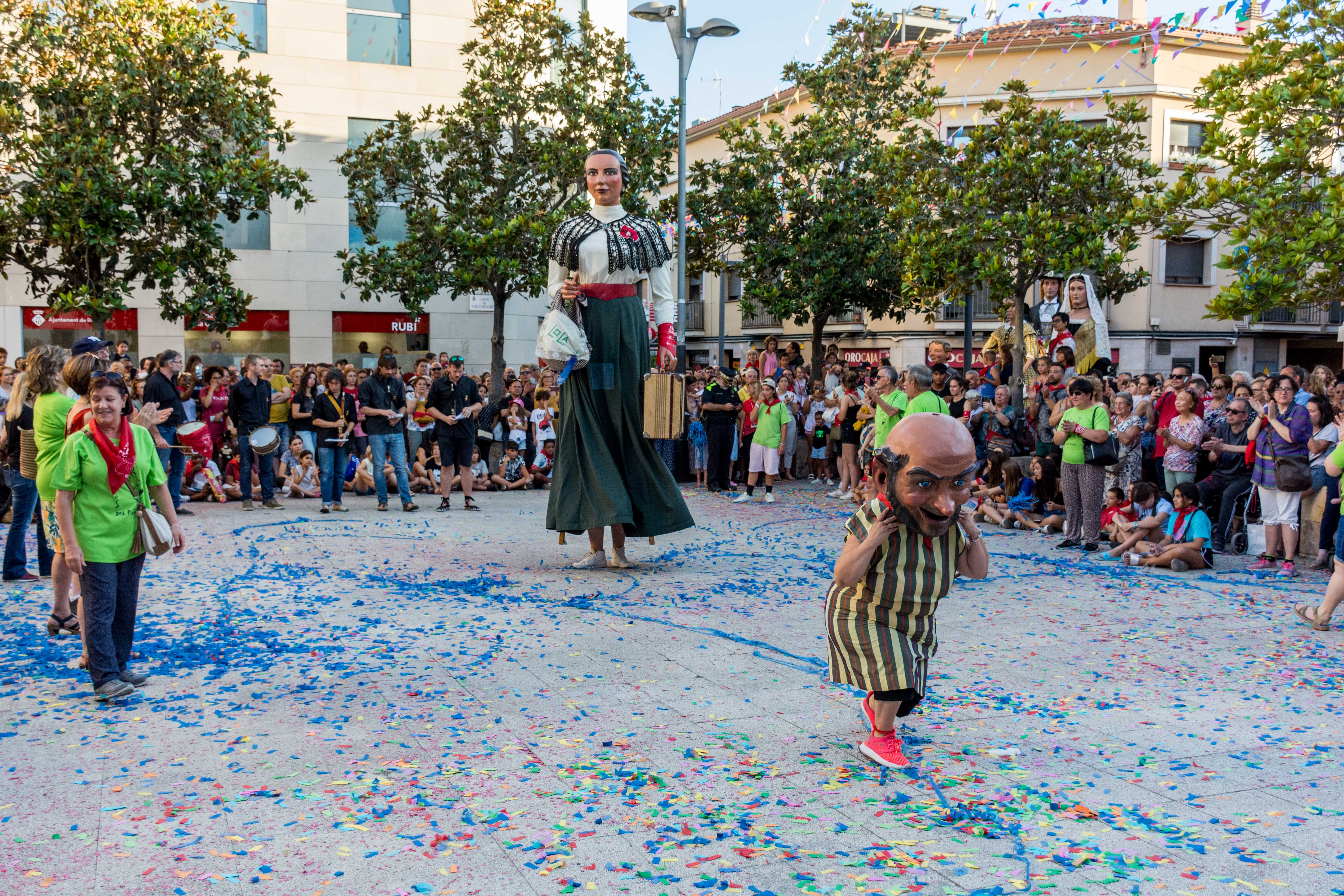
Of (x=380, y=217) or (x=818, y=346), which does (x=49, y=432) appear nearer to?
(x=380, y=217)

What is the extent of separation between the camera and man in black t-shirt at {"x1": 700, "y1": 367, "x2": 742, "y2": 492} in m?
15.8

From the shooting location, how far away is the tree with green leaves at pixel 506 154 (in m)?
20.3

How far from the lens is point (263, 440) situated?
42.3 feet

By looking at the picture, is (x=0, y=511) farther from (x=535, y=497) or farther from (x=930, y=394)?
(x=930, y=394)

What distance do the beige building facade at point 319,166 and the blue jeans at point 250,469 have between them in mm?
11178

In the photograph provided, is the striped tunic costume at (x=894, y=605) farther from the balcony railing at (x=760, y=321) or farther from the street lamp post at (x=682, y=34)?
the balcony railing at (x=760, y=321)

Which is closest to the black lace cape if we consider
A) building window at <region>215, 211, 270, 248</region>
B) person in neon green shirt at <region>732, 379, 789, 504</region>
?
person in neon green shirt at <region>732, 379, 789, 504</region>

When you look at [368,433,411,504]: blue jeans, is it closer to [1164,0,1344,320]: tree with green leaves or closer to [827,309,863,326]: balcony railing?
[1164,0,1344,320]: tree with green leaves

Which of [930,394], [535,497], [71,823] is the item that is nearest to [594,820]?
[71,823]

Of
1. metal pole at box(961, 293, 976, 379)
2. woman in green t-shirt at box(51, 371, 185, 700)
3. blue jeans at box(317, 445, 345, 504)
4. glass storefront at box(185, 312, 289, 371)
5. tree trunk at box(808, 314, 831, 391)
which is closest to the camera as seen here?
woman in green t-shirt at box(51, 371, 185, 700)

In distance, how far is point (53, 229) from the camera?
16.8 m

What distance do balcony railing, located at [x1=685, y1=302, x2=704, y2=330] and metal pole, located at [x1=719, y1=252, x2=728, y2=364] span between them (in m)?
1.63

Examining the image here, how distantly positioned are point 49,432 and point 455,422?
7.15 metres

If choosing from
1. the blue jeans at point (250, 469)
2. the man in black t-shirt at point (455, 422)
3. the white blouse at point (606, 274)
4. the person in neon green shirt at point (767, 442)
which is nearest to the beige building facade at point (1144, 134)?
the person in neon green shirt at point (767, 442)
